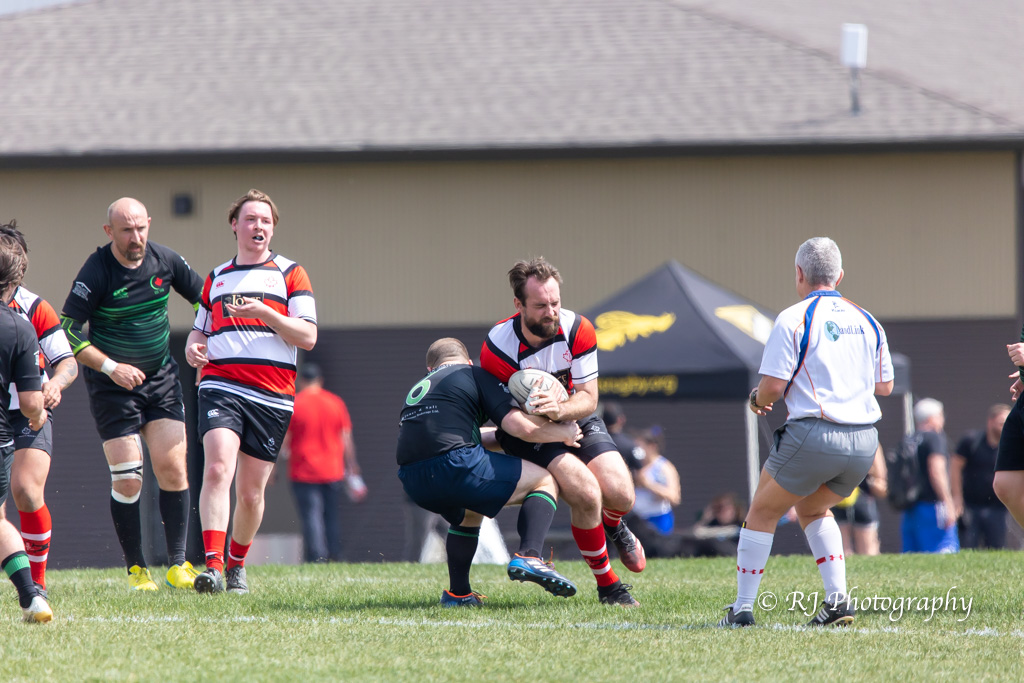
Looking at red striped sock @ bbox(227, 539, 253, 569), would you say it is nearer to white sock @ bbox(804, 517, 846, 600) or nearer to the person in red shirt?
white sock @ bbox(804, 517, 846, 600)

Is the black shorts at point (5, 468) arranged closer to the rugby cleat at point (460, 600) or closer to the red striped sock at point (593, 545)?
the rugby cleat at point (460, 600)

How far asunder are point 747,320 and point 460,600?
22.2ft


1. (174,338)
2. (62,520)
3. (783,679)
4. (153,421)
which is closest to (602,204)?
(174,338)

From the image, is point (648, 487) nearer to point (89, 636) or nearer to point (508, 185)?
point (508, 185)

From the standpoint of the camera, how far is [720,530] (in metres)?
11.8

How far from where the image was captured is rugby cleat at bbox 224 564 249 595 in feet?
21.9

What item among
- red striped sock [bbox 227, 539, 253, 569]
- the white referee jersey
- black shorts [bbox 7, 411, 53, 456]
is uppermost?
the white referee jersey

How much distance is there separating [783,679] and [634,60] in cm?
1371

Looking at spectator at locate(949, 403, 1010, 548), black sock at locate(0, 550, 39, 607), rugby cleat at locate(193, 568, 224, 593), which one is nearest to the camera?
black sock at locate(0, 550, 39, 607)

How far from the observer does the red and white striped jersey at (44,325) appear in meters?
6.08

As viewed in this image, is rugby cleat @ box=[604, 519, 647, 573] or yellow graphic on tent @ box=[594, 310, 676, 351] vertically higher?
yellow graphic on tent @ box=[594, 310, 676, 351]

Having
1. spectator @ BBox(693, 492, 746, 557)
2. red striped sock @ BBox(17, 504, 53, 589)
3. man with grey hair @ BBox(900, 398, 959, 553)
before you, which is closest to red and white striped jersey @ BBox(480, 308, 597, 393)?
red striped sock @ BBox(17, 504, 53, 589)

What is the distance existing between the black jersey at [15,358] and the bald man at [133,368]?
1.39 meters

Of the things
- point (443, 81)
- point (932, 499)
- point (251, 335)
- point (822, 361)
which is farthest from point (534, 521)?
point (443, 81)
